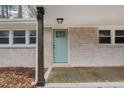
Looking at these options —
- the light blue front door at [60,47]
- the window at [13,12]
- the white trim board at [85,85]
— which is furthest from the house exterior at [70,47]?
the white trim board at [85,85]

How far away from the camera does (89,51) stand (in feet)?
46.9

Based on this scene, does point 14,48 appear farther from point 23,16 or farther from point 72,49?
point 72,49

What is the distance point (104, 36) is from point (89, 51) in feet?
4.24

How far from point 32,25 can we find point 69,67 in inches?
125

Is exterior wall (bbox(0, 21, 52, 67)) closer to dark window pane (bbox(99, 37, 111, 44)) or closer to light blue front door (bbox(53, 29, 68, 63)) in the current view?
light blue front door (bbox(53, 29, 68, 63))

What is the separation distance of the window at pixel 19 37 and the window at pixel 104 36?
4.60m

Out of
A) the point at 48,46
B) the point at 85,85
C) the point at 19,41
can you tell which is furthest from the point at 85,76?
the point at 19,41

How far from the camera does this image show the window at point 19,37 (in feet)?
47.7

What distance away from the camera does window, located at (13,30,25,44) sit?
14534 mm

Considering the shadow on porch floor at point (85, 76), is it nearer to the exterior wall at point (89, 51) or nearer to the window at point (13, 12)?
the exterior wall at point (89, 51)

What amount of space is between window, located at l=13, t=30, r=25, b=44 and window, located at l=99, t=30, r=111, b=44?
4602 millimetres

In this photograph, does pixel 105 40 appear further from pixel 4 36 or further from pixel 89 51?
pixel 4 36
